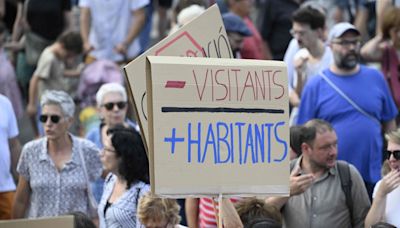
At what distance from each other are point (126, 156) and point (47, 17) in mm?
5345

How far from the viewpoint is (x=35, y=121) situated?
1324 centimetres

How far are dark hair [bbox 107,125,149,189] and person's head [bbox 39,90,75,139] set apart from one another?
0.81m

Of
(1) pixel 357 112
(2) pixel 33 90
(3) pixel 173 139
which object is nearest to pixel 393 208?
(1) pixel 357 112

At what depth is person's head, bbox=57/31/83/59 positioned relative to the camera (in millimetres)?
13281

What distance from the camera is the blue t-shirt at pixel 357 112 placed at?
10.2 metres

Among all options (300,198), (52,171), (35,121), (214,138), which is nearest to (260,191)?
(214,138)

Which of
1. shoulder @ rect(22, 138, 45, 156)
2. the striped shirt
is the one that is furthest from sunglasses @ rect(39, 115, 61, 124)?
the striped shirt

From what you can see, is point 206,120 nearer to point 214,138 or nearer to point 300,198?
point 214,138

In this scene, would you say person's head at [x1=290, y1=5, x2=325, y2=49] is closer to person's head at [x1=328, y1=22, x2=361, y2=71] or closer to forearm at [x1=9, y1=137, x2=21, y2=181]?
person's head at [x1=328, y1=22, x2=361, y2=71]

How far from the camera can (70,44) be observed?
13.3 metres

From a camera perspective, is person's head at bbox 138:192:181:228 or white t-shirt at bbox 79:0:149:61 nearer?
person's head at bbox 138:192:181:228

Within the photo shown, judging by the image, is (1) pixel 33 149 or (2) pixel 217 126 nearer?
(2) pixel 217 126

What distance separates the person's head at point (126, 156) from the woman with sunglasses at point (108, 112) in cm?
140

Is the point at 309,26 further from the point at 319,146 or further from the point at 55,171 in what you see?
the point at 55,171
